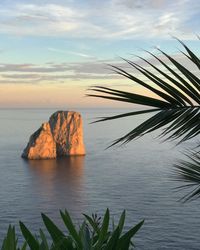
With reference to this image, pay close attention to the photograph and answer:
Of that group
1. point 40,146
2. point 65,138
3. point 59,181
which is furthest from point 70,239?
point 65,138

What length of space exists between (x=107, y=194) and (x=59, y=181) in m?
29.2

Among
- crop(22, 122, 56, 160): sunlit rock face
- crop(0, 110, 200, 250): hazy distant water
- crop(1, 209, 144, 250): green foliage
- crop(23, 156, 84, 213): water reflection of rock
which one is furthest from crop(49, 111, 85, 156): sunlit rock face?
crop(1, 209, 144, 250): green foliage

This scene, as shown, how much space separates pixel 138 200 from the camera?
338ft

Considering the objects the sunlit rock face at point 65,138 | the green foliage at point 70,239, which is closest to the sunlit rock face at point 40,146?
the sunlit rock face at point 65,138

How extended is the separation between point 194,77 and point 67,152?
19418 cm

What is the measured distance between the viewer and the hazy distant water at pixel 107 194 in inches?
3231

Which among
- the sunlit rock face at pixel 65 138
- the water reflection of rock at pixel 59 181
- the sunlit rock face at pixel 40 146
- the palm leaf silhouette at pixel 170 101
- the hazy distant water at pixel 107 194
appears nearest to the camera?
the palm leaf silhouette at pixel 170 101

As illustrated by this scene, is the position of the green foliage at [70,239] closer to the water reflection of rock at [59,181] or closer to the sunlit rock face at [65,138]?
the water reflection of rock at [59,181]

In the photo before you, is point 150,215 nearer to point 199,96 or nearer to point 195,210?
Result: point 195,210

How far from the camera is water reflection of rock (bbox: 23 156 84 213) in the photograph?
109 m

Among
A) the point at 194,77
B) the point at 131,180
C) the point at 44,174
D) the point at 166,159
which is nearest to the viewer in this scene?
the point at 194,77

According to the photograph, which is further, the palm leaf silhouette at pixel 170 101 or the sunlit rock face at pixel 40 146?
the sunlit rock face at pixel 40 146

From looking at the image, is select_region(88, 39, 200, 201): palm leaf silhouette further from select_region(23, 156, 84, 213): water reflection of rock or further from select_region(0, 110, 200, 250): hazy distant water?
select_region(23, 156, 84, 213): water reflection of rock

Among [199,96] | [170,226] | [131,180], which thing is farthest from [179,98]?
[131,180]
